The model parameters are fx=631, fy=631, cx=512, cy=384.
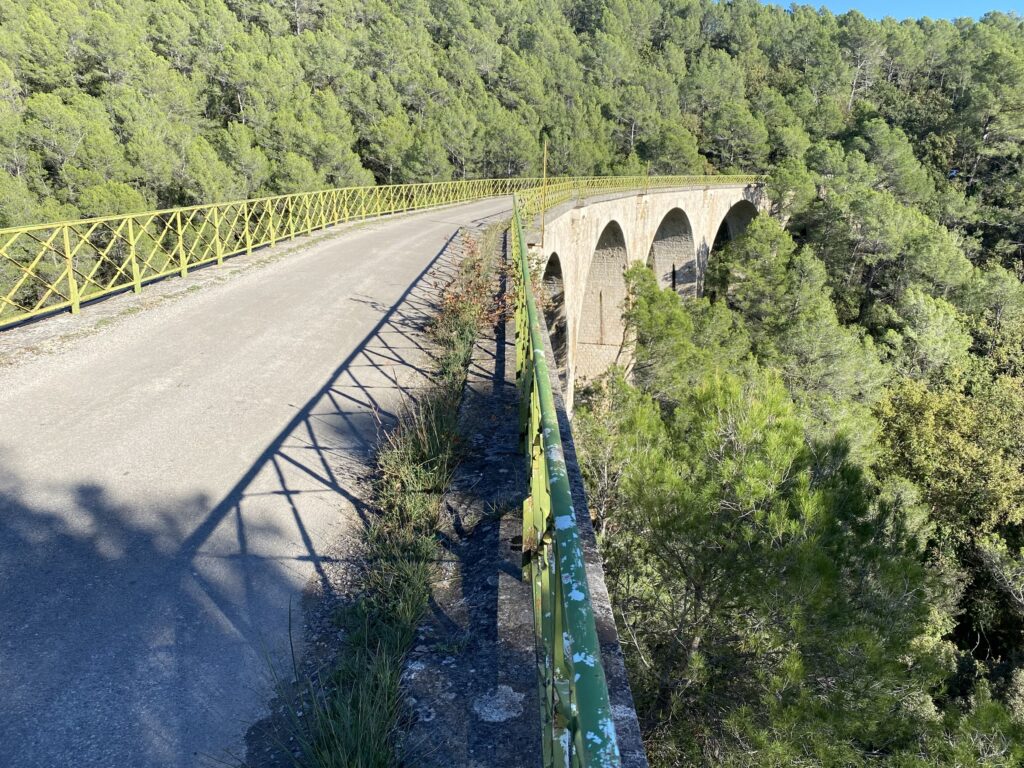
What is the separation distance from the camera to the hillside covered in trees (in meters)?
5.84

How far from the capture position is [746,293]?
34156 millimetres

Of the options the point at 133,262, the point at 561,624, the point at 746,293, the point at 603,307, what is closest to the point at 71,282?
the point at 133,262

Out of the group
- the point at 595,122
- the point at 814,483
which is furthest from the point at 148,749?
the point at 595,122

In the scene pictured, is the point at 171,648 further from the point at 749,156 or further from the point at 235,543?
the point at 749,156

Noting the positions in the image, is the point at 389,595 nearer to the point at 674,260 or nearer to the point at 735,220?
the point at 674,260

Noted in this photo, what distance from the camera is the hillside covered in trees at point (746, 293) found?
5.84 metres

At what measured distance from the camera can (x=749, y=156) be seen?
64.7 m

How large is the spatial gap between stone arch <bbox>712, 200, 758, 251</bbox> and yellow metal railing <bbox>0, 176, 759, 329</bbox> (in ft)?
29.6

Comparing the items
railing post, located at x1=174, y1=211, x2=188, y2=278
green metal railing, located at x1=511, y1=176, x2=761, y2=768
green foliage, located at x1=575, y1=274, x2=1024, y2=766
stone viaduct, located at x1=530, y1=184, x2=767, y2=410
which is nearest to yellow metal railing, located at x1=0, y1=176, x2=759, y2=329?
railing post, located at x1=174, y1=211, x2=188, y2=278

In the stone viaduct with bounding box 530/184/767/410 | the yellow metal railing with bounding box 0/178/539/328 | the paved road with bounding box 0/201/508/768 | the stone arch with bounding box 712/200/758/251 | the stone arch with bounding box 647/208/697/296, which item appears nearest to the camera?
the paved road with bounding box 0/201/508/768

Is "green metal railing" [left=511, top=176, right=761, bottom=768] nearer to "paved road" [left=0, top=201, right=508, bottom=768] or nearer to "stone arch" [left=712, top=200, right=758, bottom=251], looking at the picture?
"paved road" [left=0, top=201, right=508, bottom=768]

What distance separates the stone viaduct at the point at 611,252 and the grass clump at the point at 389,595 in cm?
430

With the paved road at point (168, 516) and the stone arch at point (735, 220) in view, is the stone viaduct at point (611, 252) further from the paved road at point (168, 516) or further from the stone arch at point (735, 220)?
the paved road at point (168, 516)

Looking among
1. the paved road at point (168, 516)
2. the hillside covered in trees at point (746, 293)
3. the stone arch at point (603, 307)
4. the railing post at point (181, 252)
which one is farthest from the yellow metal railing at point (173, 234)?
the stone arch at point (603, 307)
